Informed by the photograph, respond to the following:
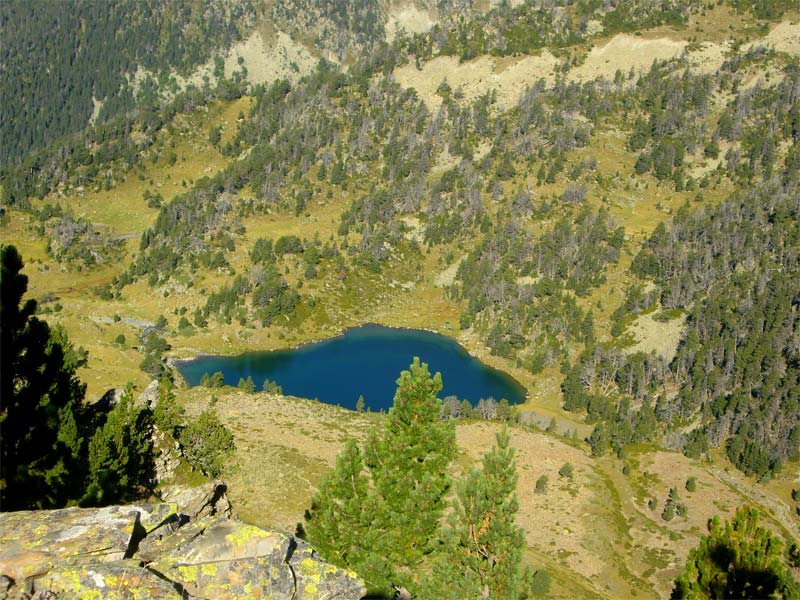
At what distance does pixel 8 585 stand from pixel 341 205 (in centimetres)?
17525

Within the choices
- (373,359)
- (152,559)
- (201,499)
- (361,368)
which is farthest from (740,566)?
(373,359)

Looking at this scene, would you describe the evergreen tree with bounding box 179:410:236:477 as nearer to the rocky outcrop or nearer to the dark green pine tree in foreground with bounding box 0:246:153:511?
the dark green pine tree in foreground with bounding box 0:246:153:511

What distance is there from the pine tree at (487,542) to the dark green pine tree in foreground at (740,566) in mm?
6823

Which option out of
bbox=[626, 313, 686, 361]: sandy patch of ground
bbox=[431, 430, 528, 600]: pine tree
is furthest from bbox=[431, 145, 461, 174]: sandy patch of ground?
bbox=[431, 430, 528, 600]: pine tree

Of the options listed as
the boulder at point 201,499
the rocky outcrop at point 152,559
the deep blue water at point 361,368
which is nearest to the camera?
the rocky outcrop at point 152,559

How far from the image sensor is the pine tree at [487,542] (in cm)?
2542

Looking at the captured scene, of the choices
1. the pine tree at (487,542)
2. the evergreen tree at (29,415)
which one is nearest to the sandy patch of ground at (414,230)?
the evergreen tree at (29,415)

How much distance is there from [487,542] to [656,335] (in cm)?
11919

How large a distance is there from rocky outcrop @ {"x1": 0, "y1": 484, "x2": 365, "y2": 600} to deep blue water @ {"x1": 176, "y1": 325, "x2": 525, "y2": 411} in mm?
92091

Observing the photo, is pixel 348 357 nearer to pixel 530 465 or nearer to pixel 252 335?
pixel 252 335

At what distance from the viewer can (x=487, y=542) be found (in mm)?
26031

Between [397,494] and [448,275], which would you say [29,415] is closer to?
[397,494]

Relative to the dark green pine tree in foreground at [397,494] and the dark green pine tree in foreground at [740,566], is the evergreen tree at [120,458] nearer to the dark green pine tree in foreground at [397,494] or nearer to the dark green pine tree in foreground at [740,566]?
the dark green pine tree in foreground at [397,494]

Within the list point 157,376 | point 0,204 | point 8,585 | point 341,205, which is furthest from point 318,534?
point 0,204
